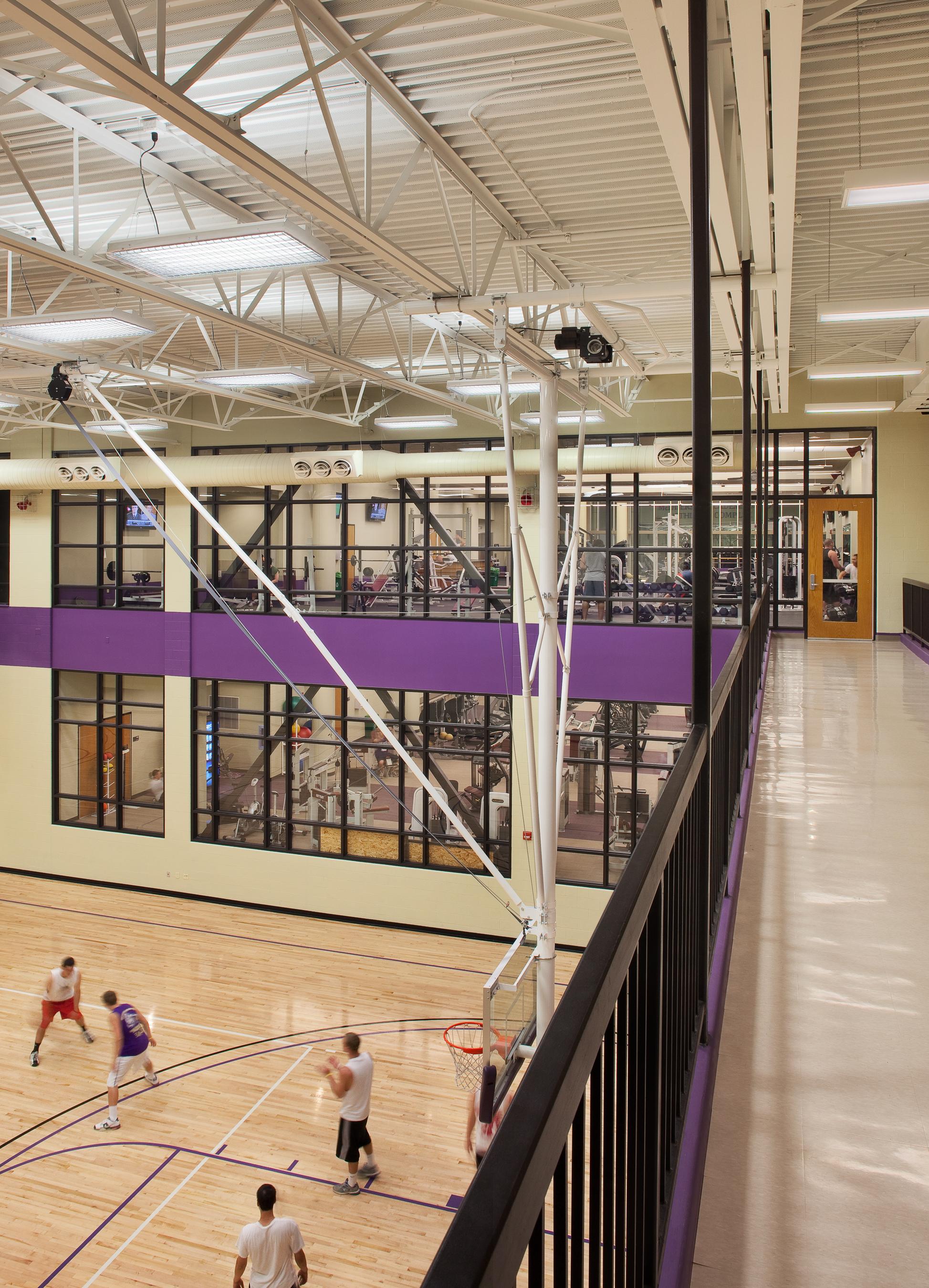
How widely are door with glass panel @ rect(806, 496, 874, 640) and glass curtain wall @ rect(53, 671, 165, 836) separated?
12.4 m

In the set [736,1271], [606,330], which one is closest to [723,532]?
[606,330]

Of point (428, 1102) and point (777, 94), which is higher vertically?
point (777, 94)

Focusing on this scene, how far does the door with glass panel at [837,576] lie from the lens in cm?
1686

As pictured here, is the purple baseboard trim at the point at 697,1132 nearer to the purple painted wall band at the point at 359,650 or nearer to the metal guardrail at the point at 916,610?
the purple painted wall band at the point at 359,650

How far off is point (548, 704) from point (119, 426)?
1053 cm

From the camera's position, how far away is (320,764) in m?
18.4

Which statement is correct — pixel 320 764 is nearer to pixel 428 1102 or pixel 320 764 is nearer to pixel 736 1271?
pixel 428 1102

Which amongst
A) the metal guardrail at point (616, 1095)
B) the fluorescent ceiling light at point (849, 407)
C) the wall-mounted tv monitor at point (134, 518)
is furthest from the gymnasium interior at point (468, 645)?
the fluorescent ceiling light at point (849, 407)

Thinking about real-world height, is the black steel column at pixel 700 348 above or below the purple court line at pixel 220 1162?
above

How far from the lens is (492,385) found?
38.4ft

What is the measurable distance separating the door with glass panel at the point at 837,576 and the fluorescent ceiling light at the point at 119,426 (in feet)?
39.6

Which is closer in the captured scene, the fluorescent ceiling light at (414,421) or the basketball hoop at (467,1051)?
the basketball hoop at (467,1051)

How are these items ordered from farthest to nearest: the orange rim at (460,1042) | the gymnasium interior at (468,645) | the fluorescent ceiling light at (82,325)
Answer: the orange rim at (460,1042), the fluorescent ceiling light at (82,325), the gymnasium interior at (468,645)

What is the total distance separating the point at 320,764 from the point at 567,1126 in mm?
17737
